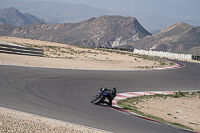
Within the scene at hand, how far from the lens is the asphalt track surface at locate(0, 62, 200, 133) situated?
911 centimetres

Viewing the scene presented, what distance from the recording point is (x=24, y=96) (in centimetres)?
1125

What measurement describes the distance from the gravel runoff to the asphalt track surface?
42 cm

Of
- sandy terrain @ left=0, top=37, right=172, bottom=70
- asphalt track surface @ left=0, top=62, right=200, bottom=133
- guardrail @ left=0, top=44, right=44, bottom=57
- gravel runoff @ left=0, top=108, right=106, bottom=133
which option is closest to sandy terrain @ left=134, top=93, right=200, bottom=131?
asphalt track surface @ left=0, top=62, right=200, bottom=133

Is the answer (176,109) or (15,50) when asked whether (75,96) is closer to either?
(176,109)

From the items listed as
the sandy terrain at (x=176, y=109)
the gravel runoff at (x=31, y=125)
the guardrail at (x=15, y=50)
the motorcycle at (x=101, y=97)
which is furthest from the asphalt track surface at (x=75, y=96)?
the guardrail at (x=15, y=50)

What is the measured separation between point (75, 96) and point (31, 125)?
202 inches

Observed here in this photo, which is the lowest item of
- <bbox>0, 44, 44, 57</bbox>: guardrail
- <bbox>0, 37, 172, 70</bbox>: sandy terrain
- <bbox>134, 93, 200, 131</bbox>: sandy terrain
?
<bbox>134, 93, 200, 131</bbox>: sandy terrain

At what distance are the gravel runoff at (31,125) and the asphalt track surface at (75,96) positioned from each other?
1.37 ft

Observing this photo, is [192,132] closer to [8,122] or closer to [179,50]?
→ [8,122]

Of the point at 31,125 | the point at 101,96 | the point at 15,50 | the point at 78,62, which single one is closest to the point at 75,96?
the point at 101,96

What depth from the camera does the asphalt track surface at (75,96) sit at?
9109mm

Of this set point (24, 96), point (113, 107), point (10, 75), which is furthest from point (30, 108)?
point (10, 75)

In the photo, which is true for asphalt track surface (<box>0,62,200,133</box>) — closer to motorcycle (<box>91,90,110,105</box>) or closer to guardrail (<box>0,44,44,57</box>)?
motorcycle (<box>91,90,110,105</box>)

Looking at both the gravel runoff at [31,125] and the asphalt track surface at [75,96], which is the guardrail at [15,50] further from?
the gravel runoff at [31,125]
